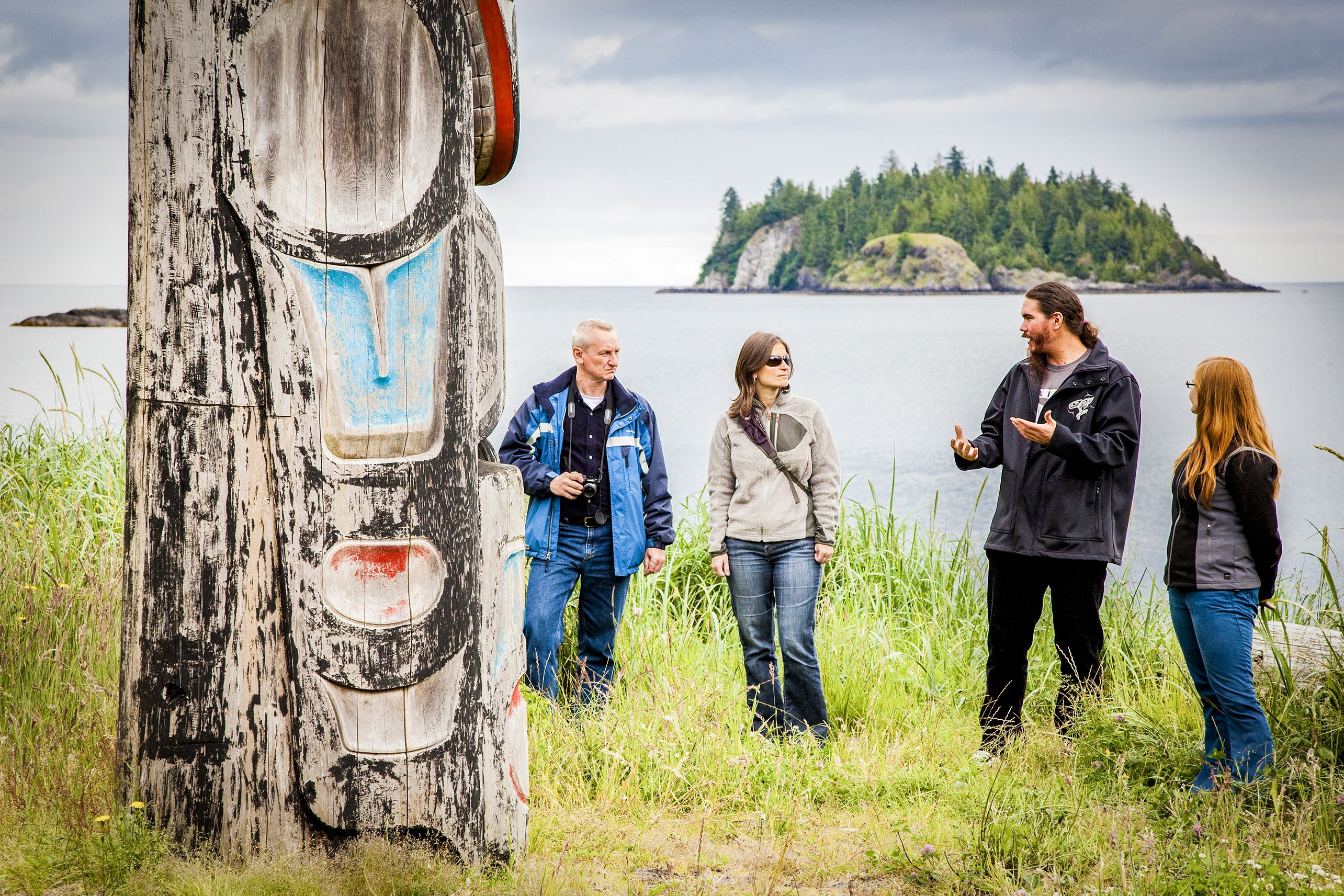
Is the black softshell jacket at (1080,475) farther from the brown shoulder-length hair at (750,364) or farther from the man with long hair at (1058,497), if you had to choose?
the brown shoulder-length hair at (750,364)

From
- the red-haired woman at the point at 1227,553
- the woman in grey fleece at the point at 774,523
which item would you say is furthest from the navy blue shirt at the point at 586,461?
the red-haired woman at the point at 1227,553

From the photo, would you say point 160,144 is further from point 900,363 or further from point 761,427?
point 900,363

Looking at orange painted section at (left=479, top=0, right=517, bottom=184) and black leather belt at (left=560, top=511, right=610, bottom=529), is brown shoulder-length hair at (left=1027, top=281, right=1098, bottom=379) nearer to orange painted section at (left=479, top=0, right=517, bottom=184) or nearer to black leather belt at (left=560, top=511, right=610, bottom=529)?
black leather belt at (left=560, top=511, right=610, bottom=529)

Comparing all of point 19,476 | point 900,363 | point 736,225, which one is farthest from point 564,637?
point 736,225

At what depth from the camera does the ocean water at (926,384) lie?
11117mm

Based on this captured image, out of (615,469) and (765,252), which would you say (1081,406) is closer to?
(615,469)

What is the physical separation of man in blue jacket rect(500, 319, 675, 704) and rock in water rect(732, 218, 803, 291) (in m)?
72.1

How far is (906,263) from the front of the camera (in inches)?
2393

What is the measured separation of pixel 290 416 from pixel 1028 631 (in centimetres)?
304

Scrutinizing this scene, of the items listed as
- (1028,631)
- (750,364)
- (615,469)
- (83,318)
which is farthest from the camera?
(83,318)

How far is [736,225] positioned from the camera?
253 ft

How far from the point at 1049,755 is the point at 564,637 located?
2.31 meters

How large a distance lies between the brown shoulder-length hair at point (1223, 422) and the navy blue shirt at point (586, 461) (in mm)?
Answer: 2394

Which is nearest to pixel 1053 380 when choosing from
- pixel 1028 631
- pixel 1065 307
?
pixel 1065 307
